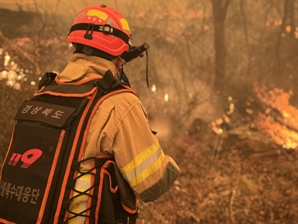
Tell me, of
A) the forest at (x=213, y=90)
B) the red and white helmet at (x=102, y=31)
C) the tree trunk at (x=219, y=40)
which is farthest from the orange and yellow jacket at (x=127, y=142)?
the tree trunk at (x=219, y=40)

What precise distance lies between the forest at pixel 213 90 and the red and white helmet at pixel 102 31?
5.75 ft

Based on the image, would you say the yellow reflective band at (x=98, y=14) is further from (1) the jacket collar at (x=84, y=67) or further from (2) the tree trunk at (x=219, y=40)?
(2) the tree trunk at (x=219, y=40)

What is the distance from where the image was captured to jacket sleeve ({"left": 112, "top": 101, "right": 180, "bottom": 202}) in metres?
1.61

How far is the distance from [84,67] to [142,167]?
564 mm

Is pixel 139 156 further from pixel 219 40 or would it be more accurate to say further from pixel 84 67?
pixel 219 40

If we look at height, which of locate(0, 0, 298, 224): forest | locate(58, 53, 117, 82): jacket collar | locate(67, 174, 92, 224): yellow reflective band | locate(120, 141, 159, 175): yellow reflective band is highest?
locate(58, 53, 117, 82): jacket collar

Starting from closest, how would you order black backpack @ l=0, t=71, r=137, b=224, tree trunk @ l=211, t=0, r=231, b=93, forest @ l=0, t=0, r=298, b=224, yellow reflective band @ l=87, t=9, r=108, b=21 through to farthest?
black backpack @ l=0, t=71, r=137, b=224, yellow reflective band @ l=87, t=9, r=108, b=21, forest @ l=0, t=0, r=298, b=224, tree trunk @ l=211, t=0, r=231, b=93

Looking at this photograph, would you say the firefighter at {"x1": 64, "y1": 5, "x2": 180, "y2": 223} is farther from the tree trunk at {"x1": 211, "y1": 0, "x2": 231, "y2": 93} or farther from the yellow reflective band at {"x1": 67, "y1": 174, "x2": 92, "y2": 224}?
the tree trunk at {"x1": 211, "y1": 0, "x2": 231, "y2": 93}

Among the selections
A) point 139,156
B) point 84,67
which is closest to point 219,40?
point 84,67

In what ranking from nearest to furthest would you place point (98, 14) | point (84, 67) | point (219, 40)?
1. point (84, 67)
2. point (98, 14)
3. point (219, 40)

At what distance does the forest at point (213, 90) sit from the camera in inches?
140

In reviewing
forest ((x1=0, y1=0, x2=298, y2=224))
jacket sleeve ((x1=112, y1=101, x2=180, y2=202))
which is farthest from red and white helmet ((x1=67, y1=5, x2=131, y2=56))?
forest ((x1=0, y1=0, x2=298, y2=224))

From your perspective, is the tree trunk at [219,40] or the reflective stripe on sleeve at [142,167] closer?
the reflective stripe on sleeve at [142,167]

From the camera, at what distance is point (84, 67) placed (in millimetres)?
1739
